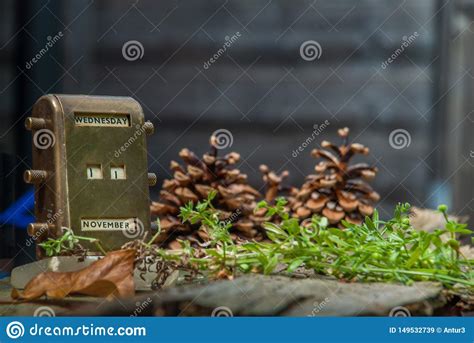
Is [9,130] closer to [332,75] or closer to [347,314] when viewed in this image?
[332,75]

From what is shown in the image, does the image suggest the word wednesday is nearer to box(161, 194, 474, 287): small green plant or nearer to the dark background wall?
box(161, 194, 474, 287): small green plant

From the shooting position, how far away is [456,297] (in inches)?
26.1

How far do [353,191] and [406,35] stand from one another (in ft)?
1.13

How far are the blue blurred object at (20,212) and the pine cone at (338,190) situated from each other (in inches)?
19.8

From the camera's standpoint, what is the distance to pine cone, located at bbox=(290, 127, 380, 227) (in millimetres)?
1407

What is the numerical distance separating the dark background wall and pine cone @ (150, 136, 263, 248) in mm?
59

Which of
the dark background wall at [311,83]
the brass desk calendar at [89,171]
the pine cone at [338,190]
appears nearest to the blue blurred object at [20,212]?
the brass desk calendar at [89,171]

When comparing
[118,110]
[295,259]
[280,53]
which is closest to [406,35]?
[280,53]

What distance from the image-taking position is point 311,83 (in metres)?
1.53

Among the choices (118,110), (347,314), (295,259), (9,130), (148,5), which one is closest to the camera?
(347,314)

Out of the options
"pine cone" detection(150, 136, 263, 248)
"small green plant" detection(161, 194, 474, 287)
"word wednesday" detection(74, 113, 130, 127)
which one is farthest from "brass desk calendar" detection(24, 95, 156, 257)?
"pine cone" detection(150, 136, 263, 248)

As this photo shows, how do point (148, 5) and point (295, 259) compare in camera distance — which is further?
point (148, 5)

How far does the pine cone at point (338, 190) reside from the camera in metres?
1.41

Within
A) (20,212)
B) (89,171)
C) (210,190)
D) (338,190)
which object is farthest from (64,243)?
(338,190)
